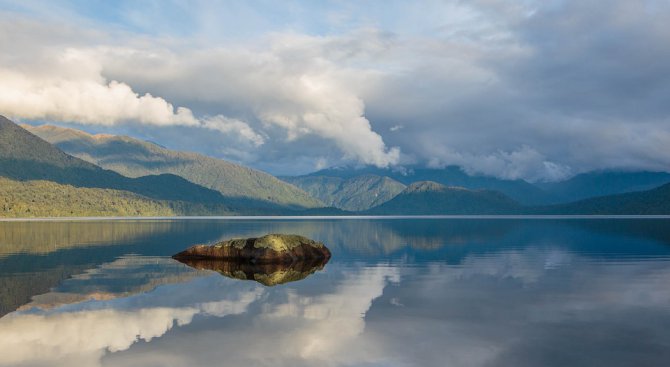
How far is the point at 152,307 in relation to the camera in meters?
34.9

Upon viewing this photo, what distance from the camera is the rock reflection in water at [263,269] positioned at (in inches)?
1962

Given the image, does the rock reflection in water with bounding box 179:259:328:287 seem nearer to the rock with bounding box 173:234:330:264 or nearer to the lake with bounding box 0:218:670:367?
the rock with bounding box 173:234:330:264

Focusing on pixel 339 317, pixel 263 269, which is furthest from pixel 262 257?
pixel 339 317

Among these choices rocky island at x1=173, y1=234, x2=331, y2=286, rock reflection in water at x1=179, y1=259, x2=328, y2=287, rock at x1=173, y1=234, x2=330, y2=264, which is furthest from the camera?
rock at x1=173, y1=234, x2=330, y2=264

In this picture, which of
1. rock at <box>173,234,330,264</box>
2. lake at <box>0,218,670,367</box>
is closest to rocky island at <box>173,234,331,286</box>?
rock at <box>173,234,330,264</box>

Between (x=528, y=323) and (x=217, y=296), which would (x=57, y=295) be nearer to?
(x=217, y=296)

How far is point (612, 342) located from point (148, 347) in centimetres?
2151

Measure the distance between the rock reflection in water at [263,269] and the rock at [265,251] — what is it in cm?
102

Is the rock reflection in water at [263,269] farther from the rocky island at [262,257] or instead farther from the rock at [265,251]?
the rock at [265,251]

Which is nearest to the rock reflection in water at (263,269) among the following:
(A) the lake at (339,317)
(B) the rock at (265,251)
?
(B) the rock at (265,251)

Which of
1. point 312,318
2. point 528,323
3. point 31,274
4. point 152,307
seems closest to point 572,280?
point 528,323

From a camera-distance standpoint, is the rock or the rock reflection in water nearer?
the rock reflection in water

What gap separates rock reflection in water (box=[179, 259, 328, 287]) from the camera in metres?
49.8

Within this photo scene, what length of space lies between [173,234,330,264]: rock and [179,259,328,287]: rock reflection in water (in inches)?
40.0
